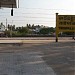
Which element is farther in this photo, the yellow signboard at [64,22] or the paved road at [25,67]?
the yellow signboard at [64,22]

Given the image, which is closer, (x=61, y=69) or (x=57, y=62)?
(x=61, y=69)

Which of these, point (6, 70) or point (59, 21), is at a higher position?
point (59, 21)

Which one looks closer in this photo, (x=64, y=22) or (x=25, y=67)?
(x=25, y=67)

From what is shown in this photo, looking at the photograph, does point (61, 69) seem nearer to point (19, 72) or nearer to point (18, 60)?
point (19, 72)

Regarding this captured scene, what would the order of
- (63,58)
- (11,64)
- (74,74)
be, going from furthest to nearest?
(63,58) → (11,64) → (74,74)

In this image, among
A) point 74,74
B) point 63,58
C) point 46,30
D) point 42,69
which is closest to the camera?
point 74,74

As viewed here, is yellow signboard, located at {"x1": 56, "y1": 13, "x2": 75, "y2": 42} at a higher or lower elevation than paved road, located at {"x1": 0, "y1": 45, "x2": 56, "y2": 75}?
higher

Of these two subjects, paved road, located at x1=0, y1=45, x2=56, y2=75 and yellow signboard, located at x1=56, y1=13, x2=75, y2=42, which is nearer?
paved road, located at x1=0, y1=45, x2=56, y2=75

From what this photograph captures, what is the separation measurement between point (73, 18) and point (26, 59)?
13906mm

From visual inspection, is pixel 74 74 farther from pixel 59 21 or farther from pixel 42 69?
pixel 59 21

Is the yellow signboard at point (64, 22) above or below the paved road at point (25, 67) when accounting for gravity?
above

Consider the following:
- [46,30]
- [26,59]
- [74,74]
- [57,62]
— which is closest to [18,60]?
[26,59]

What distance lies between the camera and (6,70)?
35.3ft

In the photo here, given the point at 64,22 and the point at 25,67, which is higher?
the point at 64,22
